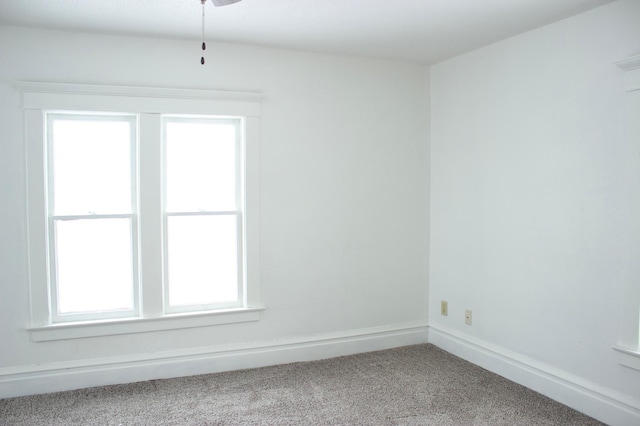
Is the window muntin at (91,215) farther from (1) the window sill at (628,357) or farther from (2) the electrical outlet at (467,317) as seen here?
(1) the window sill at (628,357)

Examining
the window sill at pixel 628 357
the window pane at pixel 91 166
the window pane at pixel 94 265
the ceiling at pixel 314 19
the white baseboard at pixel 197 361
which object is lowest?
the white baseboard at pixel 197 361

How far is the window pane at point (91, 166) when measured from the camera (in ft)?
11.4

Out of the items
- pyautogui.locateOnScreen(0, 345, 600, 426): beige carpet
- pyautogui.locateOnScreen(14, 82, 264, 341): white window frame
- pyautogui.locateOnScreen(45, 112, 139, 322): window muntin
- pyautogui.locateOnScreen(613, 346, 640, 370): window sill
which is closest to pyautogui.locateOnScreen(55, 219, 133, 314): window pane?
pyautogui.locateOnScreen(45, 112, 139, 322): window muntin

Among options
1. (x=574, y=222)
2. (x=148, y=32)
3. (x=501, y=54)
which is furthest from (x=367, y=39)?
(x=574, y=222)

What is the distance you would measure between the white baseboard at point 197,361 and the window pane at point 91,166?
42.5 inches

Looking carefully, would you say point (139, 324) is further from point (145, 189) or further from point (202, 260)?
point (145, 189)

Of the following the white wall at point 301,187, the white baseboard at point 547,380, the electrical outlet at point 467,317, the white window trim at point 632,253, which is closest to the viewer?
the white window trim at point 632,253

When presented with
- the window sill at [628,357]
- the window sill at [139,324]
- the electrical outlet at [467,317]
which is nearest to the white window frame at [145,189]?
the window sill at [139,324]

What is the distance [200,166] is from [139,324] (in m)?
1.22

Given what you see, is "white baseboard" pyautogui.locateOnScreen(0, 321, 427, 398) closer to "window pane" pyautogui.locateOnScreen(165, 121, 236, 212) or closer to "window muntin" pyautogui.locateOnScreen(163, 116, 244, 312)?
"window muntin" pyautogui.locateOnScreen(163, 116, 244, 312)

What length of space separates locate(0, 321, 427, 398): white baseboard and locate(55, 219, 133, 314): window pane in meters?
0.41

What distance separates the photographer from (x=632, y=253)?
9.14 feet

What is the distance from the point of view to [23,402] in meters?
3.24

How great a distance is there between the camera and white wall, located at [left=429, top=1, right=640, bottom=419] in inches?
114
